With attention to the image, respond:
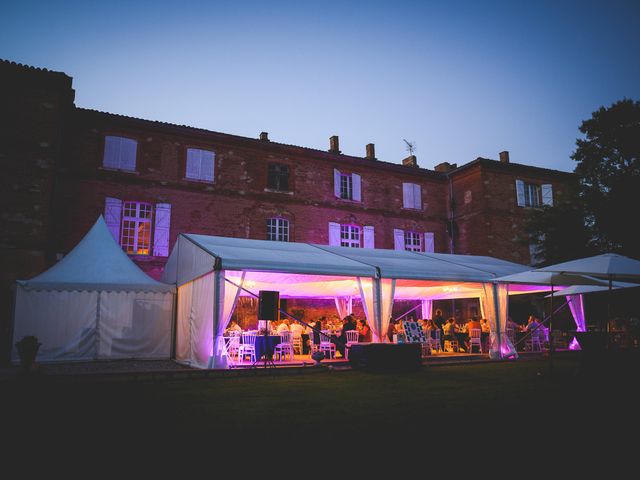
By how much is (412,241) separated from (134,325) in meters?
11.8

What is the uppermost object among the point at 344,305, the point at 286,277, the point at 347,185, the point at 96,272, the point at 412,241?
the point at 347,185

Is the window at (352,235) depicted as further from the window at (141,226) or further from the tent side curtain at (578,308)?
the tent side curtain at (578,308)

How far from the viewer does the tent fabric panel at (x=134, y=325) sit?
36.6ft

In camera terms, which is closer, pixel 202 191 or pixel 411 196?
pixel 202 191

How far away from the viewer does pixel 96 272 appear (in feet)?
37.1

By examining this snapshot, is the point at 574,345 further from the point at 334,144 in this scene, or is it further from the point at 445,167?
the point at 334,144

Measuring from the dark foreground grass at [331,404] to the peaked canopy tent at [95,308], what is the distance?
3613mm

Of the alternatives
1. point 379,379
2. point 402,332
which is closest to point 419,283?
point 402,332

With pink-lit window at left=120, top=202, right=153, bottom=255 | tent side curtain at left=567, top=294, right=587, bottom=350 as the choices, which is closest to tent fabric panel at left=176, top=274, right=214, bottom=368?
pink-lit window at left=120, top=202, right=153, bottom=255

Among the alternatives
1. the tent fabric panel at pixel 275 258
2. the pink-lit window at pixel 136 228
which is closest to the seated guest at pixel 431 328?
the tent fabric panel at pixel 275 258

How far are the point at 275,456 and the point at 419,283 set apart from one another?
30.7 feet

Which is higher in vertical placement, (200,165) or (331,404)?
(200,165)

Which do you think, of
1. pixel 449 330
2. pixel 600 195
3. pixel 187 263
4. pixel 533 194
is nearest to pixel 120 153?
pixel 187 263

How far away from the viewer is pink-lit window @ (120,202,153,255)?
49.1ft
